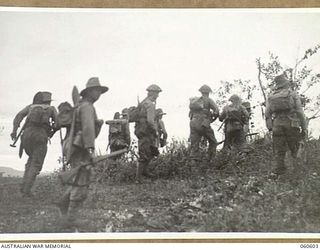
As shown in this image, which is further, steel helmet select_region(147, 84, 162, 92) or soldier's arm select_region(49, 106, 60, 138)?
steel helmet select_region(147, 84, 162, 92)

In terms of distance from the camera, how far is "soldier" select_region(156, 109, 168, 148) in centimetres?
627

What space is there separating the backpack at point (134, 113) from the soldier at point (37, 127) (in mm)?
815

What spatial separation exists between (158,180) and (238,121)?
112 centimetres

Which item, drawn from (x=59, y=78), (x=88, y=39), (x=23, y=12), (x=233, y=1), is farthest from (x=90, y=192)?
(x=233, y=1)

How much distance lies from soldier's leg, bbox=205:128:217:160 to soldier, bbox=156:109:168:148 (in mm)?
473

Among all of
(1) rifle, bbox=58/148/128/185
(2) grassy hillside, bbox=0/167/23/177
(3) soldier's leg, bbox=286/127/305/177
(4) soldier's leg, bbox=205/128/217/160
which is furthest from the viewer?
(4) soldier's leg, bbox=205/128/217/160

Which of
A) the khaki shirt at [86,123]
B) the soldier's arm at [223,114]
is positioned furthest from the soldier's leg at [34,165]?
the soldier's arm at [223,114]

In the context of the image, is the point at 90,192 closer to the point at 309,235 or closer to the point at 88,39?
the point at 88,39

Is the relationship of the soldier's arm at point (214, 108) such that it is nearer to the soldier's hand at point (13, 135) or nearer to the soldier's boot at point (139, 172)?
the soldier's boot at point (139, 172)

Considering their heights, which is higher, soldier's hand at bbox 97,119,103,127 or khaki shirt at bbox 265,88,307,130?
khaki shirt at bbox 265,88,307,130

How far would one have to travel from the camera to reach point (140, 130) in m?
6.35

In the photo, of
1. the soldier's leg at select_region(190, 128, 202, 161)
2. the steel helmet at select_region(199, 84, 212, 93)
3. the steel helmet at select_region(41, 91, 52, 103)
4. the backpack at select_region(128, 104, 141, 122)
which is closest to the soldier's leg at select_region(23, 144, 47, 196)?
the steel helmet at select_region(41, 91, 52, 103)

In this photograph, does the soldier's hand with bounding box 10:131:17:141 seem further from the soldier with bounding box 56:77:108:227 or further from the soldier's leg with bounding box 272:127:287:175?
the soldier's leg with bounding box 272:127:287:175

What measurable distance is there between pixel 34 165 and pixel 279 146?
265 centimetres
